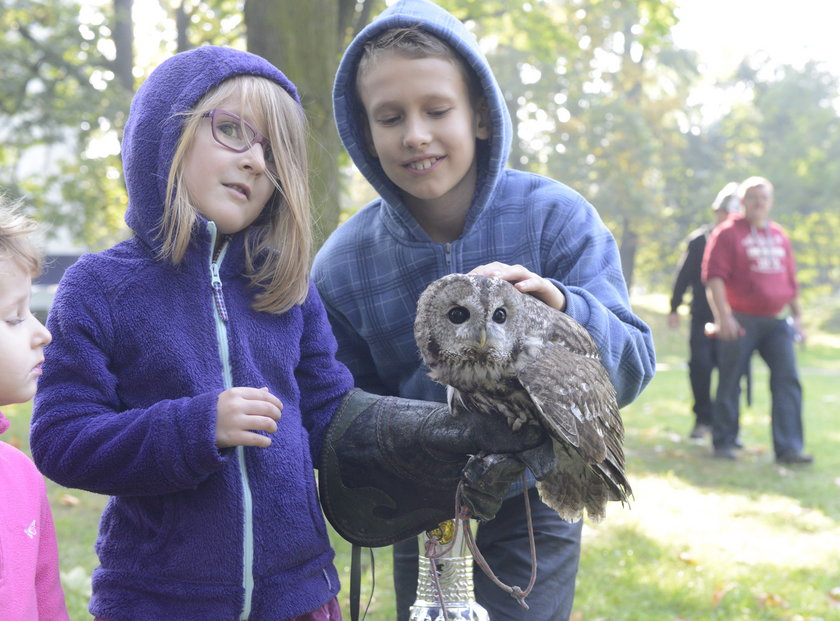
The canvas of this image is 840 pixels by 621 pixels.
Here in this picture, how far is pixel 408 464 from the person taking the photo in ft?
6.78

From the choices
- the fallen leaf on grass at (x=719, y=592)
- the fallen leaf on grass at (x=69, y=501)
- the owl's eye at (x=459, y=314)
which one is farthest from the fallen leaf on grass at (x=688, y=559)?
the fallen leaf on grass at (x=69, y=501)

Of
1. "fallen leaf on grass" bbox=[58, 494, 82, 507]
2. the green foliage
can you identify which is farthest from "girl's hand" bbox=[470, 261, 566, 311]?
the green foliage

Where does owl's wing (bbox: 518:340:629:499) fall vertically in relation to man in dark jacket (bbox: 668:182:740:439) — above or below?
Result: above

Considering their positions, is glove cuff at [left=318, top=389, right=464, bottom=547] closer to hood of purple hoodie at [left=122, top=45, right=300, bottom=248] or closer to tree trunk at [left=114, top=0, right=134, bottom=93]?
hood of purple hoodie at [left=122, top=45, right=300, bottom=248]

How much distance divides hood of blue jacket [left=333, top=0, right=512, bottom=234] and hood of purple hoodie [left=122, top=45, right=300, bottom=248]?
56 cm

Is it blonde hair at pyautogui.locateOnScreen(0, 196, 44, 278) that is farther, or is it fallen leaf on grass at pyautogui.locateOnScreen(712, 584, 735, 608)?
fallen leaf on grass at pyautogui.locateOnScreen(712, 584, 735, 608)

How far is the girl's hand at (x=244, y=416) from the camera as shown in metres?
1.60

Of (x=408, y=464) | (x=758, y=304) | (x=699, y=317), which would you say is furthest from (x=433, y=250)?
(x=699, y=317)

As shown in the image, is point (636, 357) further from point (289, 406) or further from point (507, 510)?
point (289, 406)

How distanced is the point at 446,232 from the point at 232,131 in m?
0.78

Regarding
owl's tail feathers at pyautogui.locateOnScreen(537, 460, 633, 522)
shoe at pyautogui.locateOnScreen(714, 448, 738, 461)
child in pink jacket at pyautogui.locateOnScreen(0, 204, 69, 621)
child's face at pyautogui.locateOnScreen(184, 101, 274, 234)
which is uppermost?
child's face at pyautogui.locateOnScreen(184, 101, 274, 234)

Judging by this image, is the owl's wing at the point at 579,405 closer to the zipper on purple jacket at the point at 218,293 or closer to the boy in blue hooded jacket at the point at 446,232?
the boy in blue hooded jacket at the point at 446,232

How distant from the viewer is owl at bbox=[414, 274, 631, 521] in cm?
176

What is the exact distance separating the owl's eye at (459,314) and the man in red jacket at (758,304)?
5.78 m
